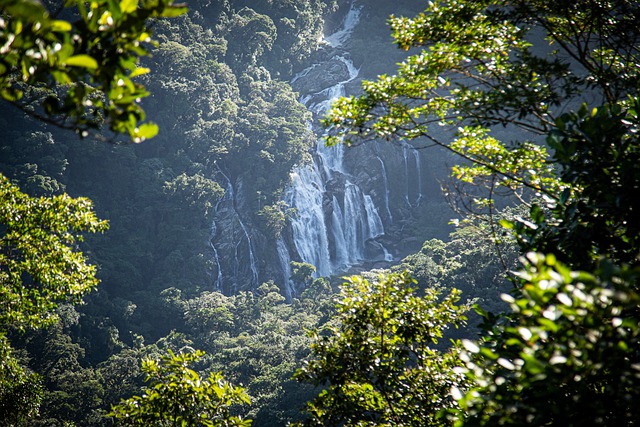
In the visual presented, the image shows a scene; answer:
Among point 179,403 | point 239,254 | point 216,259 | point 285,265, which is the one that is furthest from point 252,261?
point 179,403

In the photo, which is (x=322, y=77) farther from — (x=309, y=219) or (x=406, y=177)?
(x=309, y=219)

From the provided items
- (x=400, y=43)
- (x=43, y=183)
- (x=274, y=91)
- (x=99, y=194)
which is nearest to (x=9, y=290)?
(x=400, y=43)

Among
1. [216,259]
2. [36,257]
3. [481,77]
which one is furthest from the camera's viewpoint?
[216,259]

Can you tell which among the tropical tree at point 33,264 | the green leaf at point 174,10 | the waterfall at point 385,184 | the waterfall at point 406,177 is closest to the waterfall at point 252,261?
the waterfall at point 385,184

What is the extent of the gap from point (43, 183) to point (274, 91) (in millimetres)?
22735

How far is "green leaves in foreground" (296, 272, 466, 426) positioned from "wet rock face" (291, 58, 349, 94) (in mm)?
39237

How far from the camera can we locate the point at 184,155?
3075 cm

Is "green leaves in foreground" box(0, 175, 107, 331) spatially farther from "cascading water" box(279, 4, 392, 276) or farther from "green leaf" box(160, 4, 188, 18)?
"cascading water" box(279, 4, 392, 276)

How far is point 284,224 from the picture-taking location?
27984mm

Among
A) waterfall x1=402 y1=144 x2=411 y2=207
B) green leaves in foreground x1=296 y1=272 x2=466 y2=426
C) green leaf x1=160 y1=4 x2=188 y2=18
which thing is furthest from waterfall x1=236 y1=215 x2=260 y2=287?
green leaf x1=160 y1=4 x2=188 y2=18

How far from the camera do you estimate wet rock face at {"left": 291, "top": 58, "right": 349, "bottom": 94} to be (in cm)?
4138

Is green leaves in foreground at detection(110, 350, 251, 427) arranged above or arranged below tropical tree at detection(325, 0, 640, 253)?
below

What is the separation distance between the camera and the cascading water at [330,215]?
1167 inches

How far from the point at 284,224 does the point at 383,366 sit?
80.8ft
